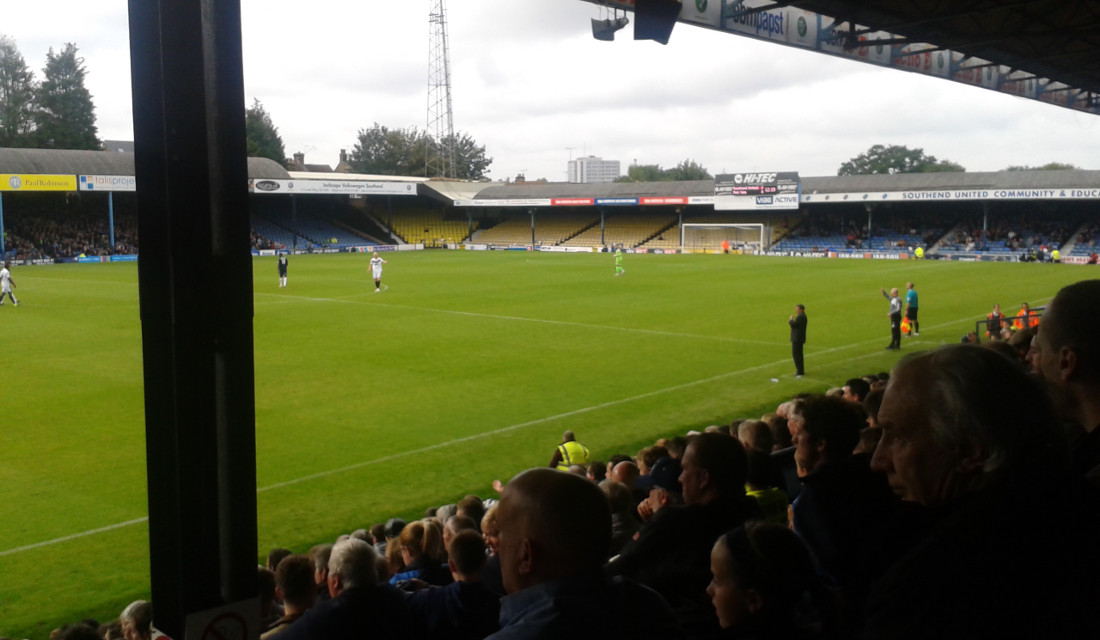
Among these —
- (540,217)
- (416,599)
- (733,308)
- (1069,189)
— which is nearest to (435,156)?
(540,217)

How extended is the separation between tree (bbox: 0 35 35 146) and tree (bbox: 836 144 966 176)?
359ft

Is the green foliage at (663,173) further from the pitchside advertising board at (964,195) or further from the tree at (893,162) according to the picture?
the pitchside advertising board at (964,195)

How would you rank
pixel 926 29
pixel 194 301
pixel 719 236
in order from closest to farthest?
pixel 194 301
pixel 926 29
pixel 719 236

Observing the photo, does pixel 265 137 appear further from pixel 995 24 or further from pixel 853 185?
pixel 995 24

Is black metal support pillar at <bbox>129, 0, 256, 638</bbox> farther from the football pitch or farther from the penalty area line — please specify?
the football pitch

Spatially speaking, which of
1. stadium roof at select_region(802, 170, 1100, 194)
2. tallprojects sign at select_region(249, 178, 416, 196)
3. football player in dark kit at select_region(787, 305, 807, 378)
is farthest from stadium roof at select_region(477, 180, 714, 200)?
football player in dark kit at select_region(787, 305, 807, 378)

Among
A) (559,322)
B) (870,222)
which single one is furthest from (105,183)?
(870,222)

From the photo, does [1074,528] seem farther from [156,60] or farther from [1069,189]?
[1069,189]

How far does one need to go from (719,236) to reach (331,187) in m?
30.1

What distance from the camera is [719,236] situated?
6856 centimetres

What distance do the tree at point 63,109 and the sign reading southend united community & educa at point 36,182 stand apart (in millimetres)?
24983

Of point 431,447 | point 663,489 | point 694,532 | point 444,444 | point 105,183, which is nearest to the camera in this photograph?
point 694,532

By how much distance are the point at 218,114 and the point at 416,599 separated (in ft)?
7.31

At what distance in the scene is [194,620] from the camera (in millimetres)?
2830
